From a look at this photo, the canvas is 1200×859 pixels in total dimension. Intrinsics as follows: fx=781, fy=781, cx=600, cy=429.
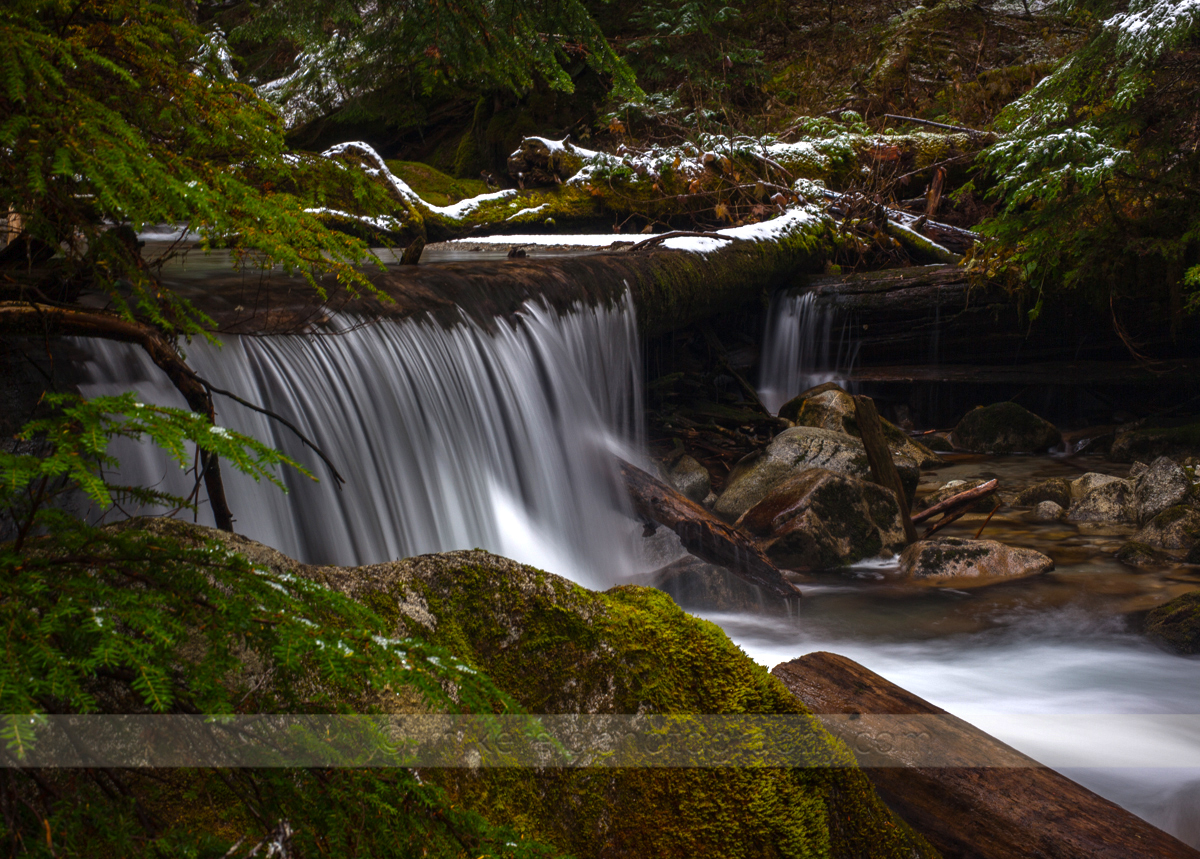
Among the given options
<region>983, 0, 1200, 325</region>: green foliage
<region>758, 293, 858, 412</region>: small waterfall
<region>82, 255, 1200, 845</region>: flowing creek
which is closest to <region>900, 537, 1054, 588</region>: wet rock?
<region>82, 255, 1200, 845</region>: flowing creek

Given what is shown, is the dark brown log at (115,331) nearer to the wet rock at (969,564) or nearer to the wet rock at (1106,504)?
the wet rock at (969,564)

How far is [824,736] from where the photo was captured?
1975 millimetres

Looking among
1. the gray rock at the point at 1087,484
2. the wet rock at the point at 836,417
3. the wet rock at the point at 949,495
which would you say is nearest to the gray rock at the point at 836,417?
the wet rock at the point at 836,417

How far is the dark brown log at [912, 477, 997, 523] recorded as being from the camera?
6711 mm

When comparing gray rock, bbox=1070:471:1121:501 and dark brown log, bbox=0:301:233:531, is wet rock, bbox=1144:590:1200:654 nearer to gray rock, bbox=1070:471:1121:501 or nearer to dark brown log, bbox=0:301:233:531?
gray rock, bbox=1070:471:1121:501

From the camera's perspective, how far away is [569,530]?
6105 mm

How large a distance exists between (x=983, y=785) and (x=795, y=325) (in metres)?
8.81

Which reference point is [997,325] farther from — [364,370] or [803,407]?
[364,370]

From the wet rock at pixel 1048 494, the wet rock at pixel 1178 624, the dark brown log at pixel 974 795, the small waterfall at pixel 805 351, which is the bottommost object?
the wet rock at pixel 1178 624

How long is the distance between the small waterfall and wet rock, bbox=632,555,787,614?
4.96m

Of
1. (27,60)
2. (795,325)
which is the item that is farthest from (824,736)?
(795,325)

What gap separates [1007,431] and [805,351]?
2.65 meters

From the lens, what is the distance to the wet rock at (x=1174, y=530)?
609cm

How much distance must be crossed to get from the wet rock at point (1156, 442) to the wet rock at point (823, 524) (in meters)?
3.93
